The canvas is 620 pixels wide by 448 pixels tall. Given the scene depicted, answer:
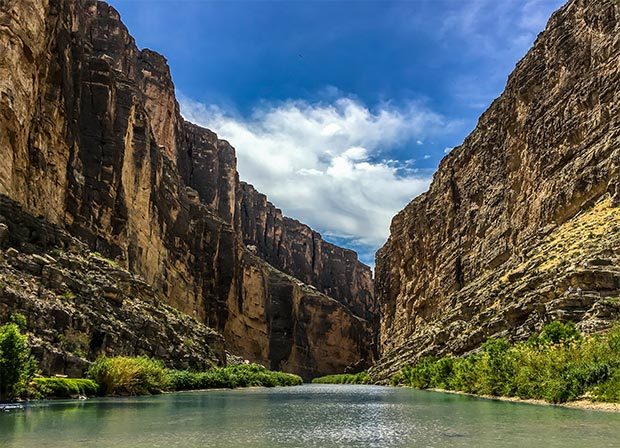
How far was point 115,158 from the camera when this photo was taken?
70500mm

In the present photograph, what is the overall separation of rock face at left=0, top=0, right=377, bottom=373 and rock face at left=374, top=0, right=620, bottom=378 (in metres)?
36.6

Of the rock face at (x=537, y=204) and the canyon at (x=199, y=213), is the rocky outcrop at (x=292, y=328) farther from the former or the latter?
the rock face at (x=537, y=204)

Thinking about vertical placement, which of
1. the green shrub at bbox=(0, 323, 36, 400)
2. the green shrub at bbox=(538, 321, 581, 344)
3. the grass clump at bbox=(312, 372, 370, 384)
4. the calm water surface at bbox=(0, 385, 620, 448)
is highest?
the green shrub at bbox=(538, 321, 581, 344)

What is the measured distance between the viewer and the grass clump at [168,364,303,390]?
52.5 metres

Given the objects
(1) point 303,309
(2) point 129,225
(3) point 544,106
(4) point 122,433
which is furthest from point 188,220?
(4) point 122,433

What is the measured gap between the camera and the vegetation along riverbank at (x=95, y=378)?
27.2 meters

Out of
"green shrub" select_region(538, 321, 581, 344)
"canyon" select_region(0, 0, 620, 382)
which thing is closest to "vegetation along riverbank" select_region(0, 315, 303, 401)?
"canyon" select_region(0, 0, 620, 382)

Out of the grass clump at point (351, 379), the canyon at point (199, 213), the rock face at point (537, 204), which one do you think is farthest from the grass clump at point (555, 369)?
the grass clump at point (351, 379)

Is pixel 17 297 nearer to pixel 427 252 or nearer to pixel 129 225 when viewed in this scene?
pixel 129 225

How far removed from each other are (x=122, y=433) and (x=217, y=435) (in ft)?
9.91

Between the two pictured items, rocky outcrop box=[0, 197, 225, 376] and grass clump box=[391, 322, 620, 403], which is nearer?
grass clump box=[391, 322, 620, 403]

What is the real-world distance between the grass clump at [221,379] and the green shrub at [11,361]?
2221cm

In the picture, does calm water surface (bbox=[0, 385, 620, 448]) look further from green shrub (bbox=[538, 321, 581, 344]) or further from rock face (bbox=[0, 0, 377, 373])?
rock face (bbox=[0, 0, 377, 373])

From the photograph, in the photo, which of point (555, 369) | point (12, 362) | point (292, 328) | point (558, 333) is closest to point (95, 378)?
point (12, 362)
